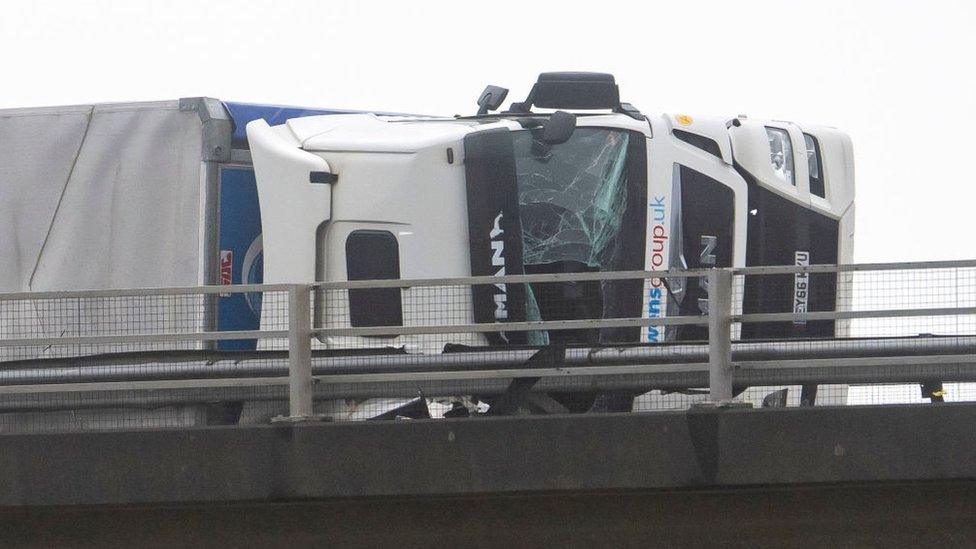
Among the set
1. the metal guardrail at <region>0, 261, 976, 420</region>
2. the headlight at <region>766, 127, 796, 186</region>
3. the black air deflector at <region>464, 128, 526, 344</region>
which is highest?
the headlight at <region>766, 127, 796, 186</region>

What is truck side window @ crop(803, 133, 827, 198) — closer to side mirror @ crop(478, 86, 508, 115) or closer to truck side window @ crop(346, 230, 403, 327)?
side mirror @ crop(478, 86, 508, 115)

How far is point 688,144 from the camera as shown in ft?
27.9

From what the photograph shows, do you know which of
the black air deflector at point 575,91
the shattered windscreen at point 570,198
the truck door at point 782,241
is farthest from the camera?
the black air deflector at point 575,91

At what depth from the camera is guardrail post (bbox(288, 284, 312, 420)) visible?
6594mm

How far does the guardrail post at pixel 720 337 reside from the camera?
21.0 feet

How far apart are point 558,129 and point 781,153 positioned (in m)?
1.81

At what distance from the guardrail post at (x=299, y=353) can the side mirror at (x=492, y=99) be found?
2.92 m

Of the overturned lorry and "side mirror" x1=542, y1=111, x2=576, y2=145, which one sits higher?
"side mirror" x1=542, y1=111, x2=576, y2=145

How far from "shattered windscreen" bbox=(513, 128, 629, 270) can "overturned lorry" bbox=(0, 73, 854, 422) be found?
0.04 ft

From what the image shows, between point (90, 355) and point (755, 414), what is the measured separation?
4.16 metres

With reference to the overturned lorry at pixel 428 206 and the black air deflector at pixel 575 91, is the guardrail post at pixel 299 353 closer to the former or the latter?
the overturned lorry at pixel 428 206

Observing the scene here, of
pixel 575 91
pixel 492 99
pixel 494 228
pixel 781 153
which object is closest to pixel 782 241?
pixel 781 153

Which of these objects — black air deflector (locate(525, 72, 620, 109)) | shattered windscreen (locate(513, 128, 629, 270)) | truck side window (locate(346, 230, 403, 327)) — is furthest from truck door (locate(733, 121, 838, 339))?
truck side window (locate(346, 230, 403, 327))

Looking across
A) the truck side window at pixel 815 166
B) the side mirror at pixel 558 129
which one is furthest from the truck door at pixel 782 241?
the side mirror at pixel 558 129
